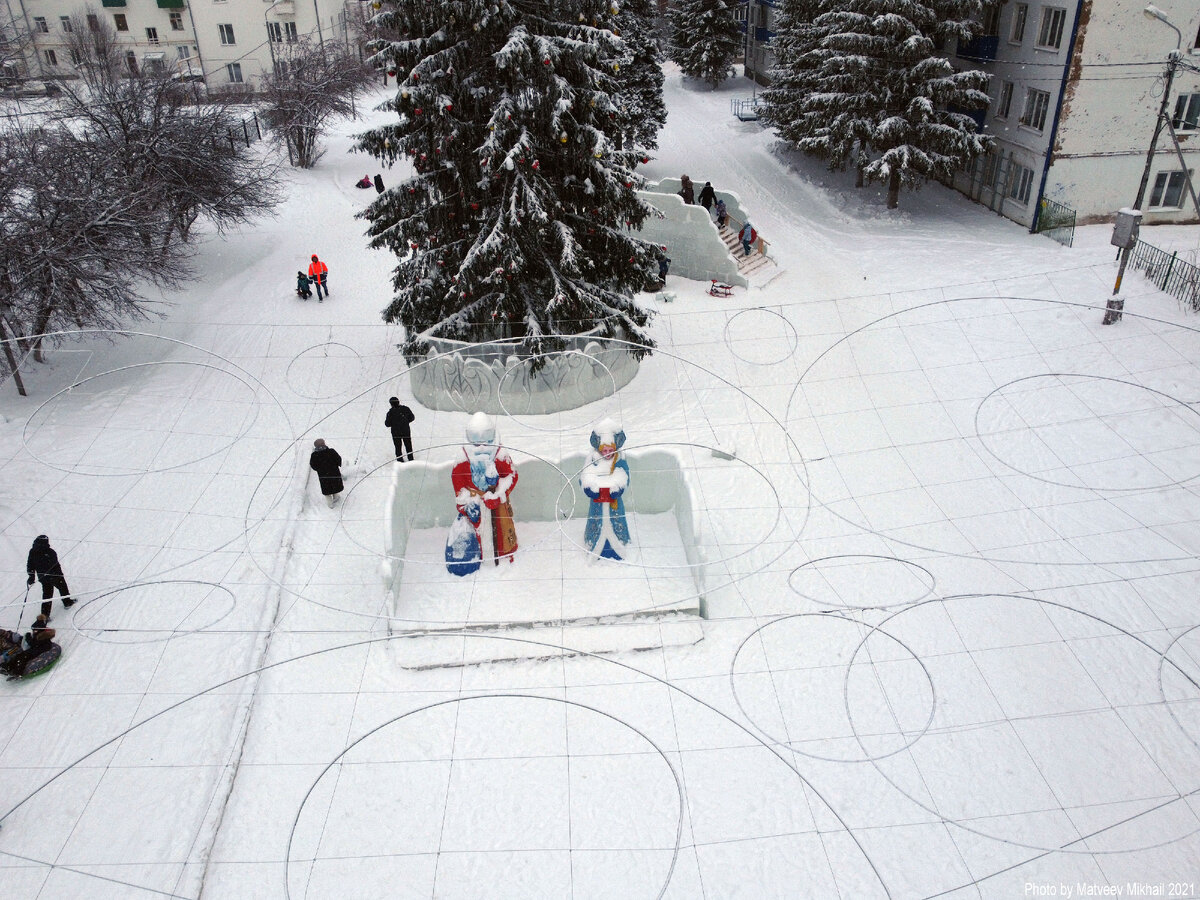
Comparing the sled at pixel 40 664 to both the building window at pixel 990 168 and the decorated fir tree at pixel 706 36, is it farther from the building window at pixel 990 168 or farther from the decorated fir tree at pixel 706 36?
the decorated fir tree at pixel 706 36

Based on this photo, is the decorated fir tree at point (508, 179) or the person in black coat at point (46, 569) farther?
the decorated fir tree at point (508, 179)

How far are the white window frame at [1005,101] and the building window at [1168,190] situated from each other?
11.1 feet

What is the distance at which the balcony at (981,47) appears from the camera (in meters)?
18.4

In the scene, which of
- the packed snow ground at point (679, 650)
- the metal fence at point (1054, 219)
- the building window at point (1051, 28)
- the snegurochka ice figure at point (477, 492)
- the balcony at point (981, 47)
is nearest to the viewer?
the packed snow ground at point (679, 650)

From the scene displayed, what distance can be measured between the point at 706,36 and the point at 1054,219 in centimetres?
1888

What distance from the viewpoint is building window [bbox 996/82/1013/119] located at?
18.1 meters

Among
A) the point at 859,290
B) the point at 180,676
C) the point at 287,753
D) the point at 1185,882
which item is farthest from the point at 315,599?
the point at 859,290

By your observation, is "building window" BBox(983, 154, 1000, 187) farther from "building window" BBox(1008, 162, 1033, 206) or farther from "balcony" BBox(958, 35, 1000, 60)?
"balcony" BBox(958, 35, 1000, 60)

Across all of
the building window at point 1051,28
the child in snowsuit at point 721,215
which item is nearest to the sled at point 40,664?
the child in snowsuit at point 721,215

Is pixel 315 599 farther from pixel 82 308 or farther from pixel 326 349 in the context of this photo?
pixel 82 308

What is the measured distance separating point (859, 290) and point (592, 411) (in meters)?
6.36

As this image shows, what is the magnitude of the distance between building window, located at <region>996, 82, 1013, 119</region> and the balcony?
2.74ft

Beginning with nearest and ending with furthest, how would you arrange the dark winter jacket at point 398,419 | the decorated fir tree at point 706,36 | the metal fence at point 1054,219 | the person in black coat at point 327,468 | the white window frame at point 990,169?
the person in black coat at point 327,468
the dark winter jacket at point 398,419
the metal fence at point 1054,219
the white window frame at point 990,169
the decorated fir tree at point 706,36

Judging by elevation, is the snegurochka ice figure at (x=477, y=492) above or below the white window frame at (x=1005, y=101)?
below
